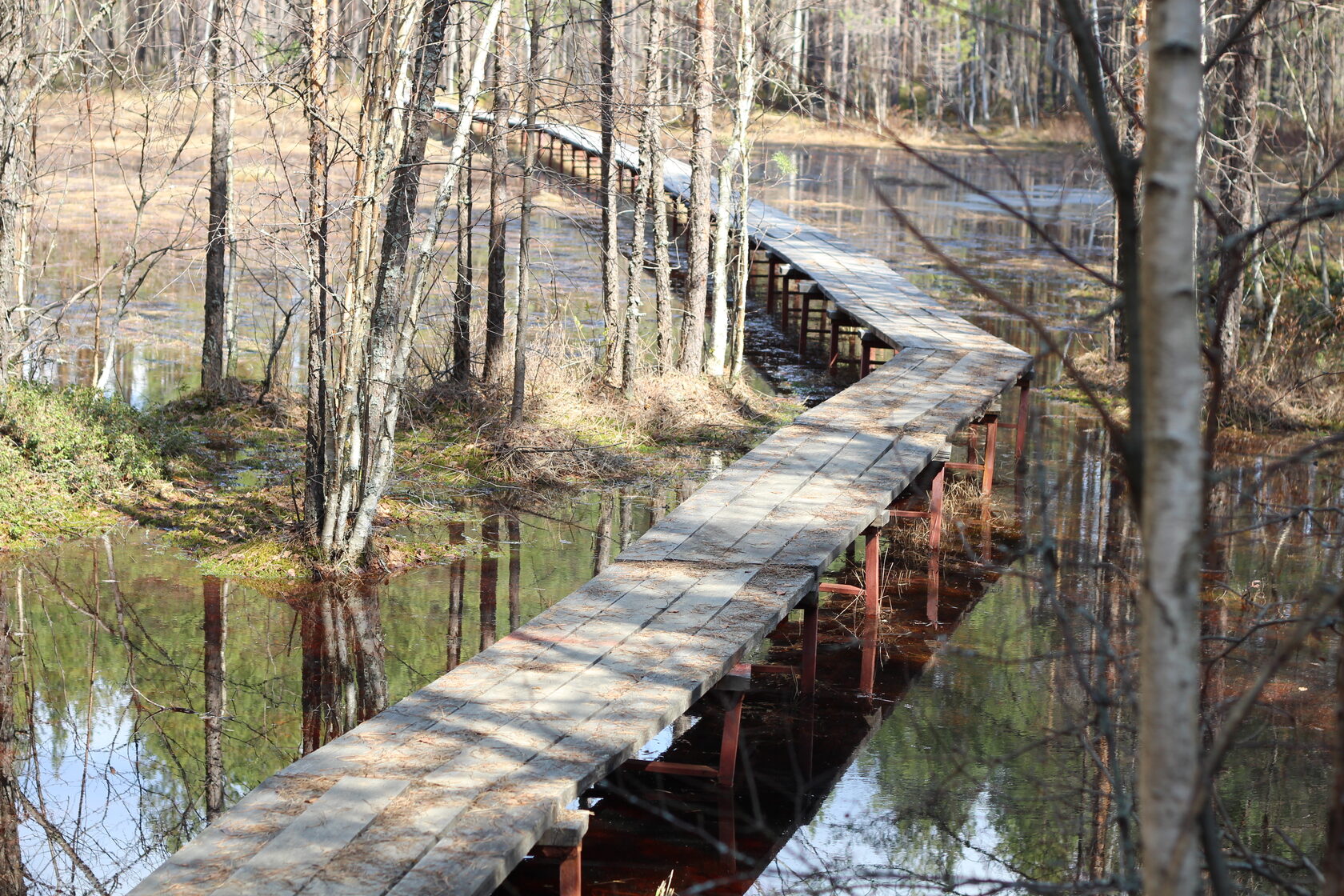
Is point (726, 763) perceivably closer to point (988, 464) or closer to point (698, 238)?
point (988, 464)

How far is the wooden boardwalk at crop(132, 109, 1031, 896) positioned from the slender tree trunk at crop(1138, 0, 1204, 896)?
1.24 metres

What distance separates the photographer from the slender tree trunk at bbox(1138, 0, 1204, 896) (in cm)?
181

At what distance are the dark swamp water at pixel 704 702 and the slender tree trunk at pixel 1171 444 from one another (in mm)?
1062

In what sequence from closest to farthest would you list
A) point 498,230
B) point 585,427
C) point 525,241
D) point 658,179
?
1. point 525,241
2. point 498,230
3. point 585,427
4. point 658,179

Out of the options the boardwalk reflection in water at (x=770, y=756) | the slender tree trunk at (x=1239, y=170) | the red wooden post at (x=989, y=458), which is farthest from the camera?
the slender tree trunk at (x=1239, y=170)

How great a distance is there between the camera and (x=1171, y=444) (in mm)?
1809

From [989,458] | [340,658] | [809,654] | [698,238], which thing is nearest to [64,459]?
[340,658]

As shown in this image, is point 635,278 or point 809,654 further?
point 635,278

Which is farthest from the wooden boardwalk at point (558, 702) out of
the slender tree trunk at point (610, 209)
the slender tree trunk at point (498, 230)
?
the slender tree trunk at point (610, 209)

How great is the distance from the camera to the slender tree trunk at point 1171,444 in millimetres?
1812

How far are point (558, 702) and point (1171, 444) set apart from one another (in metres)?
3.67

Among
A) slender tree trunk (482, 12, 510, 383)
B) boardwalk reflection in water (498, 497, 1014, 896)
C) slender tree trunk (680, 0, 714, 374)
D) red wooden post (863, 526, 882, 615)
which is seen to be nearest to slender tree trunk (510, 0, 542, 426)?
slender tree trunk (482, 12, 510, 383)

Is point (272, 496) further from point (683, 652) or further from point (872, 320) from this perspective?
point (872, 320)

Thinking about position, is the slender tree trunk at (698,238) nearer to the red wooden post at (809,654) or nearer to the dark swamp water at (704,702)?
the dark swamp water at (704,702)
